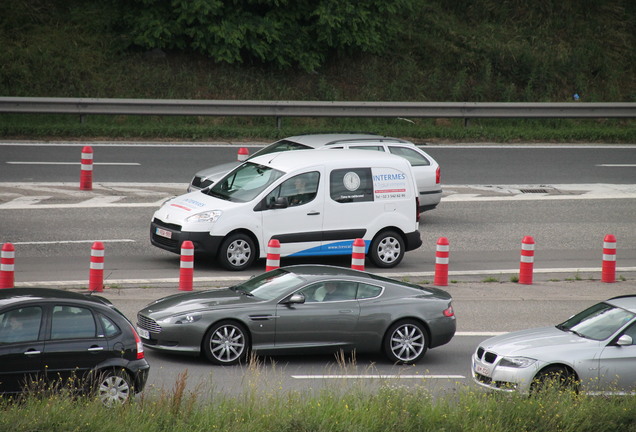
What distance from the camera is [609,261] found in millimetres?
16953

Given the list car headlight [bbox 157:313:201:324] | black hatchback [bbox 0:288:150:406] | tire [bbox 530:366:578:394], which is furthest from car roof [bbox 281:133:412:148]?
black hatchback [bbox 0:288:150:406]

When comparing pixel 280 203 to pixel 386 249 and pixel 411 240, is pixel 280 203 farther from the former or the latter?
pixel 411 240

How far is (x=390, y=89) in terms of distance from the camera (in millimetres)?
29453

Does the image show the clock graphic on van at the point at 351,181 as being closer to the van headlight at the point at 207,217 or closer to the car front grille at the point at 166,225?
the van headlight at the point at 207,217

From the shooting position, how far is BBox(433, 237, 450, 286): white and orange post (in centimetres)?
1603

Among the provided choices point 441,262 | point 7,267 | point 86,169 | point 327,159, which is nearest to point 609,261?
point 441,262

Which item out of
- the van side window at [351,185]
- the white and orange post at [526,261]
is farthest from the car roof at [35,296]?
the white and orange post at [526,261]

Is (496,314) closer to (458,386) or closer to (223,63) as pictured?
(458,386)

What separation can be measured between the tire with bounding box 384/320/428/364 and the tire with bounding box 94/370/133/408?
12.3ft

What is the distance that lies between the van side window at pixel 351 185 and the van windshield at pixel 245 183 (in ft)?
3.11

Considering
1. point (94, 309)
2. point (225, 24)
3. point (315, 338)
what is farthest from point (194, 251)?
point (225, 24)

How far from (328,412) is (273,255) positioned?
6.43 meters

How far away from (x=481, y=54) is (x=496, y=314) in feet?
56.6

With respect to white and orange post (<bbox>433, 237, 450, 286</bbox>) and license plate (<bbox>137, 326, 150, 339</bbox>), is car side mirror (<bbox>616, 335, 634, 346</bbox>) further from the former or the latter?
Result: license plate (<bbox>137, 326, 150, 339</bbox>)
